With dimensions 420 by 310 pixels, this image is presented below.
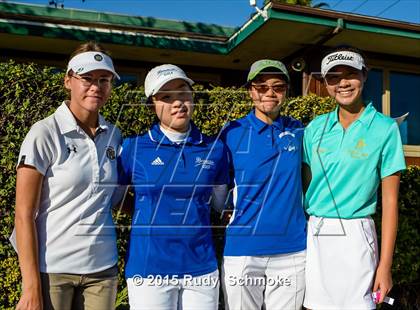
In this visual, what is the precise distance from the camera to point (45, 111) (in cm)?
432

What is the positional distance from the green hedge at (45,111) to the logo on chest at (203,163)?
1.72m

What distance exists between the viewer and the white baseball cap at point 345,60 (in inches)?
112

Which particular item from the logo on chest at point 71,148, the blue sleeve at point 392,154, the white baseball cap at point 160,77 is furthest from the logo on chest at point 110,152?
the blue sleeve at point 392,154

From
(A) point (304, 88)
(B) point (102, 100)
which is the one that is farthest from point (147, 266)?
(A) point (304, 88)

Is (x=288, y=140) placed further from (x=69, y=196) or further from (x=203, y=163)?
(x=69, y=196)

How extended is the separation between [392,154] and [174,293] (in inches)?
59.4

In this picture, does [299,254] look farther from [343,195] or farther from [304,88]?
[304,88]

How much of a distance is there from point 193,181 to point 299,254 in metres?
0.83

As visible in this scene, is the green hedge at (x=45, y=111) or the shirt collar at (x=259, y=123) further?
the green hedge at (x=45, y=111)

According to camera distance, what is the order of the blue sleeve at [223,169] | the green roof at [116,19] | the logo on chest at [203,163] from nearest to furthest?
the logo on chest at [203,163] → the blue sleeve at [223,169] → the green roof at [116,19]

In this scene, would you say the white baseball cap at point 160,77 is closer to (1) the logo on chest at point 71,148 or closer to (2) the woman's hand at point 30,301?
(1) the logo on chest at point 71,148

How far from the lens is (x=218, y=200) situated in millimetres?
3215

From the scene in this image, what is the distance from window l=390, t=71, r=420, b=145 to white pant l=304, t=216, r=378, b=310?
7.69 metres

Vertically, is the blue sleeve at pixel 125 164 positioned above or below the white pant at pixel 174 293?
above
